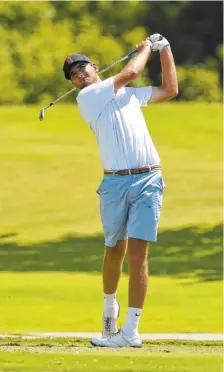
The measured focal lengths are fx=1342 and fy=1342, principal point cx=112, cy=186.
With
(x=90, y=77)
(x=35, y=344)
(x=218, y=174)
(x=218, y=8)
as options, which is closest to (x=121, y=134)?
(x=90, y=77)

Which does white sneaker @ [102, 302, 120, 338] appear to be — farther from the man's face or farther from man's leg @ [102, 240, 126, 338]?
the man's face

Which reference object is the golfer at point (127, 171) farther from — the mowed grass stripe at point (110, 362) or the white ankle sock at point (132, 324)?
the mowed grass stripe at point (110, 362)

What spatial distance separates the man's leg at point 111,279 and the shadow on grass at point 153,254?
275 inches

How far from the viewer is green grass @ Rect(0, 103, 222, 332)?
12578 mm

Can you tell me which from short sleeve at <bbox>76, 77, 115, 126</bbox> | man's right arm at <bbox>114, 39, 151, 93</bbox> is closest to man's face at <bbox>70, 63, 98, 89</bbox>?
short sleeve at <bbox>76, 77, 115, 126</bbox>

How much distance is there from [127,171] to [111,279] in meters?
0.83

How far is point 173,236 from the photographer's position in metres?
23.3

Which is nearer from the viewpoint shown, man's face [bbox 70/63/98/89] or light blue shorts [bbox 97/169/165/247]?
light blue shorts [bbox 97/169/165/247]

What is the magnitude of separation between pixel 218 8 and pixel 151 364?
208 ft

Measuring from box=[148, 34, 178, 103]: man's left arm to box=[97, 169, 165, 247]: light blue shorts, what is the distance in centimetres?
59

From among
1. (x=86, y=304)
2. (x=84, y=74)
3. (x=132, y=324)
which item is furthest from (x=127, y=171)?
(x=86, y=304)

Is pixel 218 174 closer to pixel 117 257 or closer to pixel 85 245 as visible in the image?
pixel 85 245

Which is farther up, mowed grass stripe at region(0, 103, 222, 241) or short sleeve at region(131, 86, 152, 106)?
short sleeve at region(131, 86, 152, 106)

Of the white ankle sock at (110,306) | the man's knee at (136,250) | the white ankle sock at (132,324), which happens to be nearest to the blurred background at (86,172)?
the white ankle sock at (110,306)
